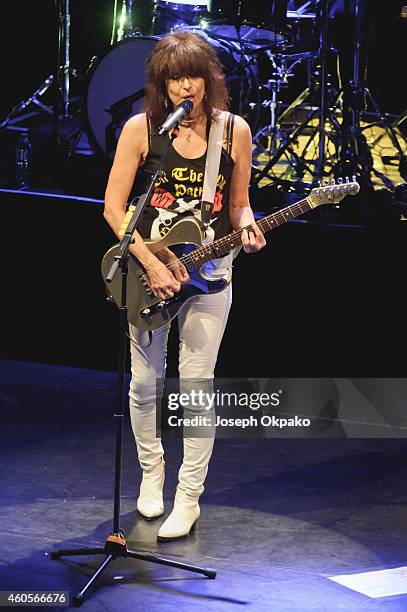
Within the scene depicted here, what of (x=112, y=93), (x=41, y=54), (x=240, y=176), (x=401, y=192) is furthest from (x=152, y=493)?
(x=41, y=54)

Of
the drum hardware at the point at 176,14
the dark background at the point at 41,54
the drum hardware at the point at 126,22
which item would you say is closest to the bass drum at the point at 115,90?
the drum hardware at the point at 176,14

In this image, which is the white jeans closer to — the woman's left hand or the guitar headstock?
the woman's left hand

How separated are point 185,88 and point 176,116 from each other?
395 mm

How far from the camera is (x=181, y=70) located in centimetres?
402

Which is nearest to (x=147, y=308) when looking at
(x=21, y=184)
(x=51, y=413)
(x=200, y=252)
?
(x=200, y=252)

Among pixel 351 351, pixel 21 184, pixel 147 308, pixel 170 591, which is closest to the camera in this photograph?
pixel 170 591

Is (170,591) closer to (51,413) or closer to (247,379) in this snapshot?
(51,413)

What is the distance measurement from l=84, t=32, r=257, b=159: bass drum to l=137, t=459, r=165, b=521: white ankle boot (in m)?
3.54

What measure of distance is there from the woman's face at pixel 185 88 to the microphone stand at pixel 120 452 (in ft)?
1.00

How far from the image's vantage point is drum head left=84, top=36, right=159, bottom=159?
24.6 ft

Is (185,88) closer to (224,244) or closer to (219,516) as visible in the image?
(224,244)

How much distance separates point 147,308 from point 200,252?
31cm

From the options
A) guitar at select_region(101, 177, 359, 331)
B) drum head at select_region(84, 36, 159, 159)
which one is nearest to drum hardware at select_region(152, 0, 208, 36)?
drum head at select_region(84, 36, 159, 159)

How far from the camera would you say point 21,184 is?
7.42 metres
